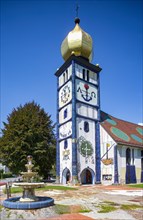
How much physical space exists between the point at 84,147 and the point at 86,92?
719cm

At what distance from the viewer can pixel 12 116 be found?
33.3 m

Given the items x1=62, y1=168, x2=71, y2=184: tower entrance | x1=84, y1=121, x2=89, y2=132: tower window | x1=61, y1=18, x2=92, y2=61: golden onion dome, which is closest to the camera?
x1=62, y1=168, x2=71, y2=184: tower entrance

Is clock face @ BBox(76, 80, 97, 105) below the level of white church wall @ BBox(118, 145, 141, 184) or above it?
above

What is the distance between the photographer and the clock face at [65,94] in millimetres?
29766

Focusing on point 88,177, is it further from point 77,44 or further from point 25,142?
point 77,44

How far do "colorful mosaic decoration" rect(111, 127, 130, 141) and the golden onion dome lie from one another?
1053 cm

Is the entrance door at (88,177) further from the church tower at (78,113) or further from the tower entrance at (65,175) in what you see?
the tower entrance at (65,175)

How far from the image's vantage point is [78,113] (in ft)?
93.8

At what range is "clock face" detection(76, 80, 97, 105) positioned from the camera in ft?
96.2

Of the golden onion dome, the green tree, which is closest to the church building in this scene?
the golden onion dome

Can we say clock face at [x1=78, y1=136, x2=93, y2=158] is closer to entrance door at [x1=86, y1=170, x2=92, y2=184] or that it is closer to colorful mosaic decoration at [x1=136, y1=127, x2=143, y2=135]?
entrance door at [x1=86, y1=170, x2=92, y2=184]

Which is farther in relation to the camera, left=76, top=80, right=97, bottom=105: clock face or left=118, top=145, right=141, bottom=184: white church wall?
left=76, top=80, right=97, bottom=105: clock face

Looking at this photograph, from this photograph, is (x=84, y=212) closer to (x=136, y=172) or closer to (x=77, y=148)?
(x=77, y=148)

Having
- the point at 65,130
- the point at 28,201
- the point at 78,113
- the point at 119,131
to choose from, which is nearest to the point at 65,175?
the point at 65,130
